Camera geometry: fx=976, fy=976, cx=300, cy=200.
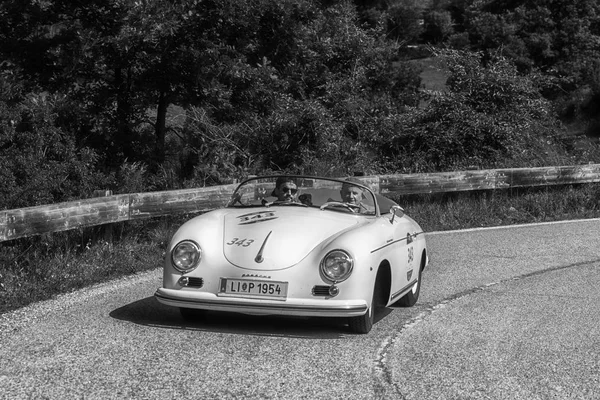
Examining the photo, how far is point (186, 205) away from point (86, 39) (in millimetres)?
5290

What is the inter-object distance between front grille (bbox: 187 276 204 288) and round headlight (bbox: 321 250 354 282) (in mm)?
937

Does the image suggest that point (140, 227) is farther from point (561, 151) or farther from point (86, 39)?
point (561, 151)

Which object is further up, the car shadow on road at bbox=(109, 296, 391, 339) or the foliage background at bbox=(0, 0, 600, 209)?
the foliage background at bbox=(0, 0, 600, 209)

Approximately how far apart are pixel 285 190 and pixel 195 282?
173 cm

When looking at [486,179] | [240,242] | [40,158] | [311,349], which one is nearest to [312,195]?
[240,242]

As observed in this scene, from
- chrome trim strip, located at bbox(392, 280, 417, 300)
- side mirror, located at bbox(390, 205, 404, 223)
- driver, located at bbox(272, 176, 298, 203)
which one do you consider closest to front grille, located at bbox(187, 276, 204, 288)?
driver, located at bbox(272, 176, 298, 203)

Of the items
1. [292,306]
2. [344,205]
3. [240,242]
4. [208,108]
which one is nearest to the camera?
[292,306]

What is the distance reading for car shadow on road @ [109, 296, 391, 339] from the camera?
24.9ft

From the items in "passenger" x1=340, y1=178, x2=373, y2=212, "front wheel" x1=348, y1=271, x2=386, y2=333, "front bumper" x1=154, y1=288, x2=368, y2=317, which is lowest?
"front wheel" x1=348, y1=271, x2=386, y2=333

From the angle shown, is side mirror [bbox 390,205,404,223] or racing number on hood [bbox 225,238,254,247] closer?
racing number on hood [bbox 225,238,254,247]

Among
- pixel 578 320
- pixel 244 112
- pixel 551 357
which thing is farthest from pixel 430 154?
pixel 551 357

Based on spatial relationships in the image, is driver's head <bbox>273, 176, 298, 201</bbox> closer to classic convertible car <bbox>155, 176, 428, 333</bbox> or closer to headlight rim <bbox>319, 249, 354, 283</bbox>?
classic convertible car <bbox>155, 176, 428, 333</bbox>

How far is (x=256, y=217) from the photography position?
8.22m

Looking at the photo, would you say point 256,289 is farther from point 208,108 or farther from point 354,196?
point 208,108
